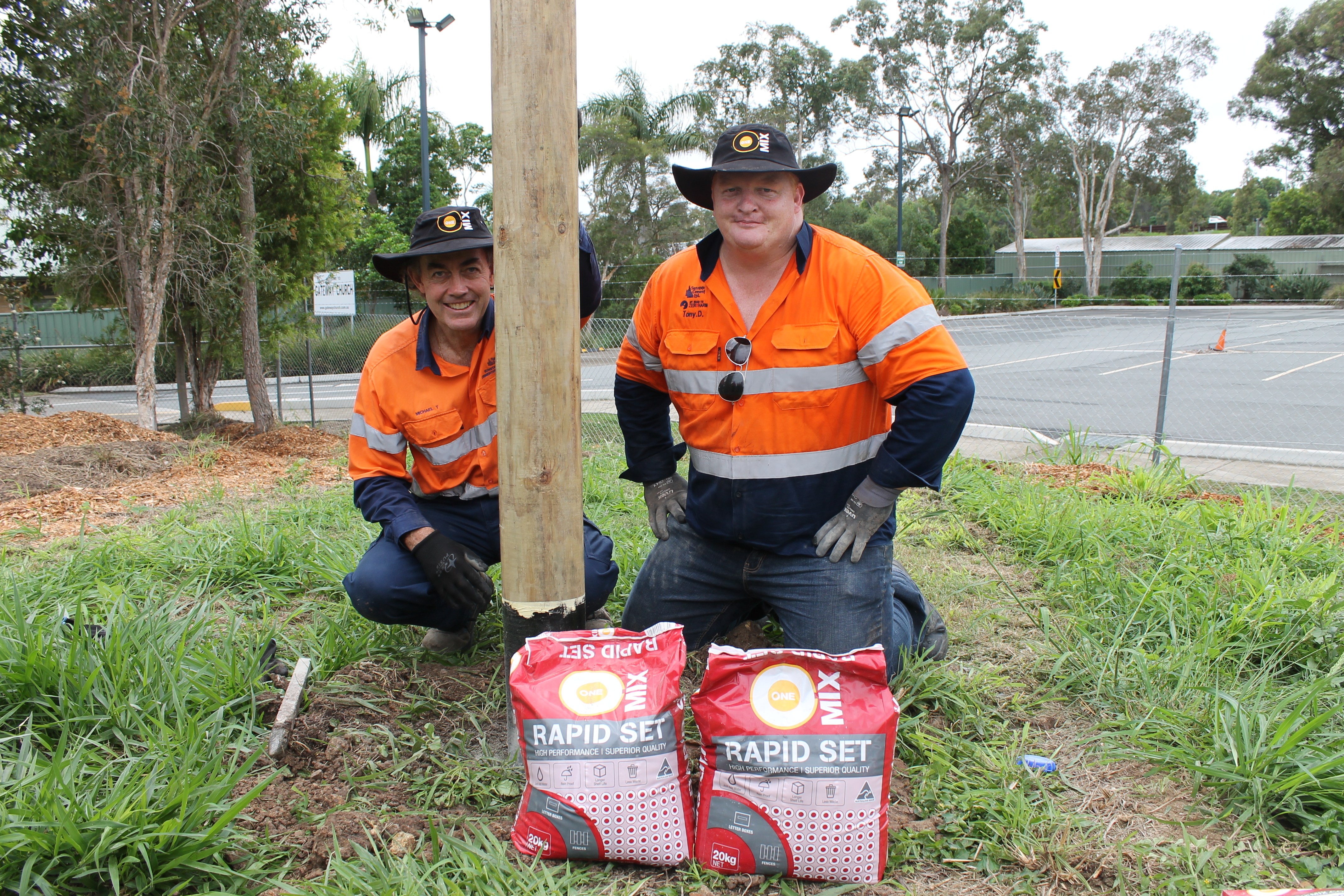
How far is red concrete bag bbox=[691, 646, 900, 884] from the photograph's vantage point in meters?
2.00

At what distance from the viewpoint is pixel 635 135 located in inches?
980

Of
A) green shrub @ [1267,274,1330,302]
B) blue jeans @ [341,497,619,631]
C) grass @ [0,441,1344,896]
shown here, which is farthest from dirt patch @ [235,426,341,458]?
green shrub @ [1267,274,1330,302]

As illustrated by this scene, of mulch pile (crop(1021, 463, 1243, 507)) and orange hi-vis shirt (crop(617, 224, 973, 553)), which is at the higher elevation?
orange hi-vis shirt (crop(617, 224, 973, 553))

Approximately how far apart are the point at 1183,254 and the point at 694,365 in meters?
40.9

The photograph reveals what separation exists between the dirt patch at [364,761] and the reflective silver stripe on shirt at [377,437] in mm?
736

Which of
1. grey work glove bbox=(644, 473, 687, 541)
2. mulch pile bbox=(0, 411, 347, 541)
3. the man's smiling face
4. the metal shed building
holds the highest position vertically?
the metal shed building

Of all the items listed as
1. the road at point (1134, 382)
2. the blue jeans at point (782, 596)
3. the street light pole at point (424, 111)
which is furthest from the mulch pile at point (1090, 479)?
the street light pole at point (424, 111)

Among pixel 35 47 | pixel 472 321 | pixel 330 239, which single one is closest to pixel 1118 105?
pixel 330 239

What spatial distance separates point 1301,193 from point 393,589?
70.4 m

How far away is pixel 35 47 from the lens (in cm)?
852

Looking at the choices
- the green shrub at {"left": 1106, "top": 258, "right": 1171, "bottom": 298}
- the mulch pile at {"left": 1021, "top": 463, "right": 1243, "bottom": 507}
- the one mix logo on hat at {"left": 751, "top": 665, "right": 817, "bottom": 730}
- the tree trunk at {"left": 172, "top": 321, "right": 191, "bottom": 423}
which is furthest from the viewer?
the green shrub at {"left": 1106, "top": 258, "right": 1171, "bottom": 298}

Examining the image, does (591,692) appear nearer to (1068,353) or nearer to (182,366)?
(182,366)

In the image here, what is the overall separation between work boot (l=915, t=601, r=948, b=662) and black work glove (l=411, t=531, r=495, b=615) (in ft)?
4.91

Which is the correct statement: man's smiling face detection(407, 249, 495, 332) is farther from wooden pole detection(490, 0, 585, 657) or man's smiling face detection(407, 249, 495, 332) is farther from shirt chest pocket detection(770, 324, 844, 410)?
shirt chest pocket detection(770, 324, 844, 410)
